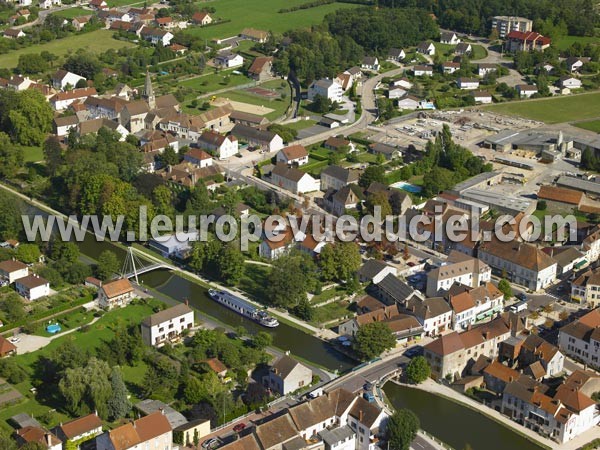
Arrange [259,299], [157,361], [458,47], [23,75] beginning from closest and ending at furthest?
[157,361], [259,299], [23,75], [458,47]

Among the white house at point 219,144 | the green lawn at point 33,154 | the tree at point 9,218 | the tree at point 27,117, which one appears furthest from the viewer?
the tree at point 27,117

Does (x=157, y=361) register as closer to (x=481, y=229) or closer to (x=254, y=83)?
(x=481, y=229)

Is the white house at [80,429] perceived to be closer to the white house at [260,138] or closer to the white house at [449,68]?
the white house at [260,138]

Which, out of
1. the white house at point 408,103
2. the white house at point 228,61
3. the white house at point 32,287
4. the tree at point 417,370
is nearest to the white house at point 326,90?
the white house at point 408,103

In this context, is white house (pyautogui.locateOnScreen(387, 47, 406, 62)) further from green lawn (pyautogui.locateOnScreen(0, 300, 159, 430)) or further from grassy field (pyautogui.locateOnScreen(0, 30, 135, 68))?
green lawn (pyautogui.locateOnScreen(0, 300, 159, 430))

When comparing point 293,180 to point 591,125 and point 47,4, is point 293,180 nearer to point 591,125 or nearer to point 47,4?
point 591,125

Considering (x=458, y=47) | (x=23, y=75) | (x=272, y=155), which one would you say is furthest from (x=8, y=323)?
(x=458, y=47)

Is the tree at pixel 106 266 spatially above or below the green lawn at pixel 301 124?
above

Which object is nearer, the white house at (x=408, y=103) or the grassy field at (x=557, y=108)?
the grassy field at (x=557, y=108)
